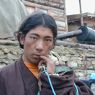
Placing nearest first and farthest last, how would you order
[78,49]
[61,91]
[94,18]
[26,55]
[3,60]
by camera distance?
[61,91], [26,55], [3,60], [78,49], [94,18]

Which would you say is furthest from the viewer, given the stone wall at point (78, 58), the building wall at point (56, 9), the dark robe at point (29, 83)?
the building wall at point (56, 9)

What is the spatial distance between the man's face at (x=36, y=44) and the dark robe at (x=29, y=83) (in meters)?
0.07

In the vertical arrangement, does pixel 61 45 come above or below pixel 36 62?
below

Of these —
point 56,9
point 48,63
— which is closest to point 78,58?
point 56,9

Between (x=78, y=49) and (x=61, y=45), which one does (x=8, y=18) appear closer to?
(x=61, y=45)

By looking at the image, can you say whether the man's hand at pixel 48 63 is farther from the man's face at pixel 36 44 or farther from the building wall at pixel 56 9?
the building wall at pixel 56 9

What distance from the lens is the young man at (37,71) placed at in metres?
1.86

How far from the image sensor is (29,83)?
190cm

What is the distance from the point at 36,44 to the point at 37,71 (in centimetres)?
14

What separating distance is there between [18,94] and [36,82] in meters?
0.11

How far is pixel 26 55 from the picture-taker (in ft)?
6.49

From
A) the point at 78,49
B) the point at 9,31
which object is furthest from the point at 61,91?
the point at 78,49

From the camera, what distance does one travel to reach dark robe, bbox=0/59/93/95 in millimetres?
1856

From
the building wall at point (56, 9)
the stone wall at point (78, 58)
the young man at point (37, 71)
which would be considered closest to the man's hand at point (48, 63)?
the young man at point (37, 71)
